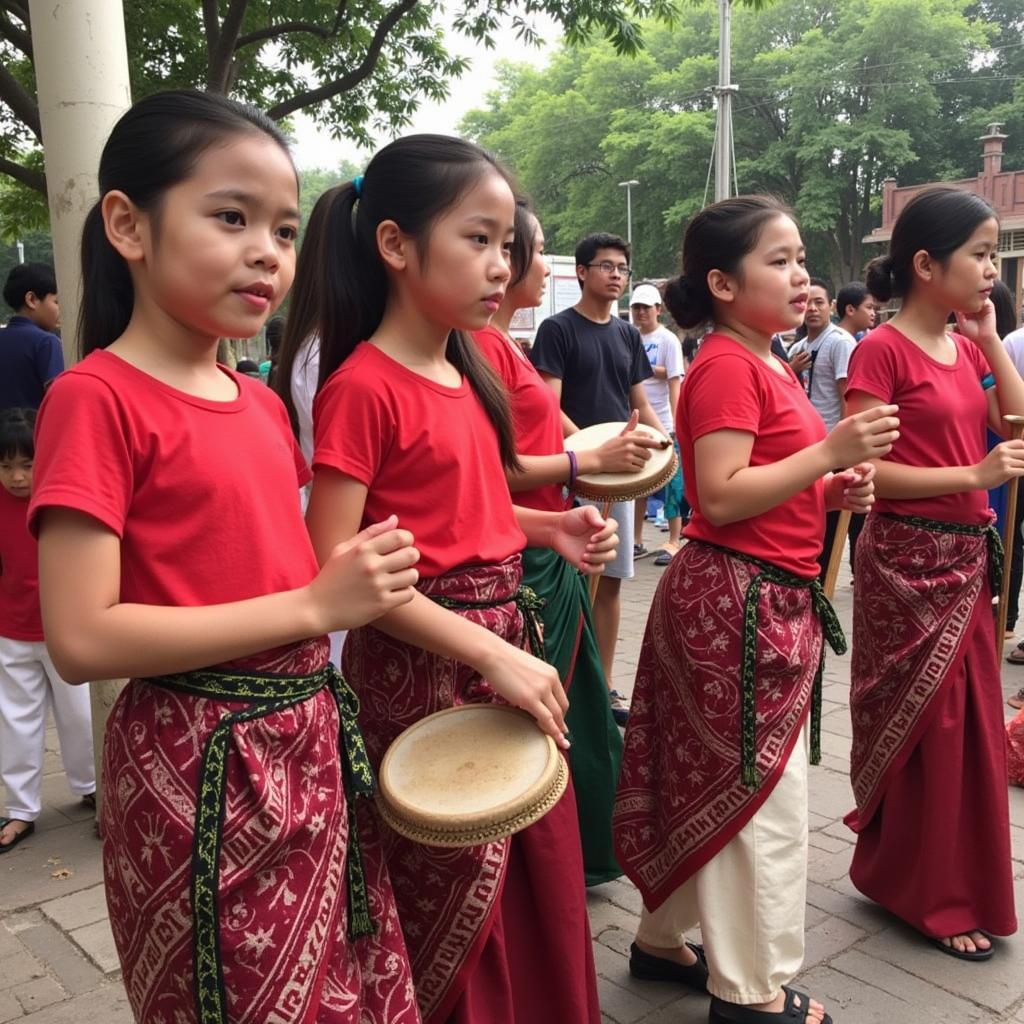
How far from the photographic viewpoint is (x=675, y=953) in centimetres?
253

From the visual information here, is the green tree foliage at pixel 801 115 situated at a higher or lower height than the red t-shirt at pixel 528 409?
higher

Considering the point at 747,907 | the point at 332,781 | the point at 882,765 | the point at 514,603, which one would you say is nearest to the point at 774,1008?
the point at 747,907

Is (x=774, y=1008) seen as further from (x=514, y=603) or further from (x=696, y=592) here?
(x=514, y=603)

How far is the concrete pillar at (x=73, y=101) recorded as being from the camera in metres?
2.96

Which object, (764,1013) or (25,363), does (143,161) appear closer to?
(764,1013)

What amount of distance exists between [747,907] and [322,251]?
64.1 inches

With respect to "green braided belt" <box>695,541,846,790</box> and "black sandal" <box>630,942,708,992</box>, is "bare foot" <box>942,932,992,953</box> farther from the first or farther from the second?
"green braided belt" <box>695,541,846,790</box>

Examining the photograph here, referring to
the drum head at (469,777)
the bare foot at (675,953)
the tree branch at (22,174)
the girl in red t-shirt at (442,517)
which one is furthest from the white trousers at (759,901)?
the tree branch at (22,174)

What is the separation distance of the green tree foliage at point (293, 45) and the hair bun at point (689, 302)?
19.2 feet

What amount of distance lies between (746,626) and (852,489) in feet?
1.42

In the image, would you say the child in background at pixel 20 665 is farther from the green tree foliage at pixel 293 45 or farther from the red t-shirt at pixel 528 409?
the green tree foliage at pixel 293 45

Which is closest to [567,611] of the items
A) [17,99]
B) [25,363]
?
[25,363]

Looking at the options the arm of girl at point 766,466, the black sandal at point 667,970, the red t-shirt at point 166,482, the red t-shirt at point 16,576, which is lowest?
the black sandal at point 667,970

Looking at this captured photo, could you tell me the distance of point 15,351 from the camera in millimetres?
5035
